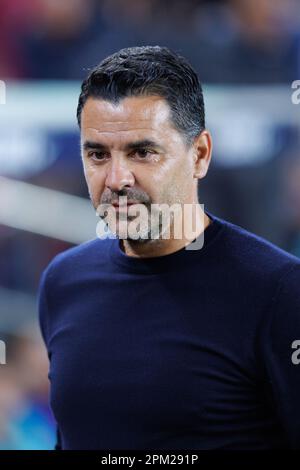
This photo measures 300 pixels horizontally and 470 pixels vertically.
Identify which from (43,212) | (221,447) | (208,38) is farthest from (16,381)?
(221,447)

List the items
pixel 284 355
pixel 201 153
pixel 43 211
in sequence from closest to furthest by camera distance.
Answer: pixel 284 355, pixel 201 153, pixel 43 211

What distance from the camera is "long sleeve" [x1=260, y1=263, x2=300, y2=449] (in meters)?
1.09

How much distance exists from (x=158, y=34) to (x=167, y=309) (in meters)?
1.52

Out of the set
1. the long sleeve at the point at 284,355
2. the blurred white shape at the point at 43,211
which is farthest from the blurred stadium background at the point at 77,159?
the long sleeve at the point at 284,355

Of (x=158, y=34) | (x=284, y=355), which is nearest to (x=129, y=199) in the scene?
(x=284, y=355)

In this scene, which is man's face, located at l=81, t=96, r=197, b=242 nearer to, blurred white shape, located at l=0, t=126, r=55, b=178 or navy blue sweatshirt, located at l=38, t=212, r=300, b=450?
navy blue sweatshirt, located at l=38, t=212, r=300, b=450

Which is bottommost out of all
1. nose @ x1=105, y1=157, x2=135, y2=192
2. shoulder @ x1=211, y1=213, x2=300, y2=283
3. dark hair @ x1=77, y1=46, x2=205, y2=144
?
shoulder @ x1=211, y1=213, x2=300, y2=283

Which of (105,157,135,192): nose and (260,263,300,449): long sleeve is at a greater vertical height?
(105,157,135,192): nose

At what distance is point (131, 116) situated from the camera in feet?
3.76

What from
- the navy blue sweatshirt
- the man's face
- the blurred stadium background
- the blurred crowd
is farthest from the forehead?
the blurred crowd

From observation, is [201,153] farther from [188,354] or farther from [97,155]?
[188,354]

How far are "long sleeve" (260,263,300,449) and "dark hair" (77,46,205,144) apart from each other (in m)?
0.29

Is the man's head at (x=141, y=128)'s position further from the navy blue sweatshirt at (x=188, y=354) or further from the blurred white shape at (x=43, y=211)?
the blurred white shape at (x=43, y=211)

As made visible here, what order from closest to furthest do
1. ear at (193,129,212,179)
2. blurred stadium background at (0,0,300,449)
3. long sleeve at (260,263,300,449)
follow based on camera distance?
long sleeve at (260,263,300,449) < ear at (193,129,212,179) < blurred stadium background at (0,0,300,449)
